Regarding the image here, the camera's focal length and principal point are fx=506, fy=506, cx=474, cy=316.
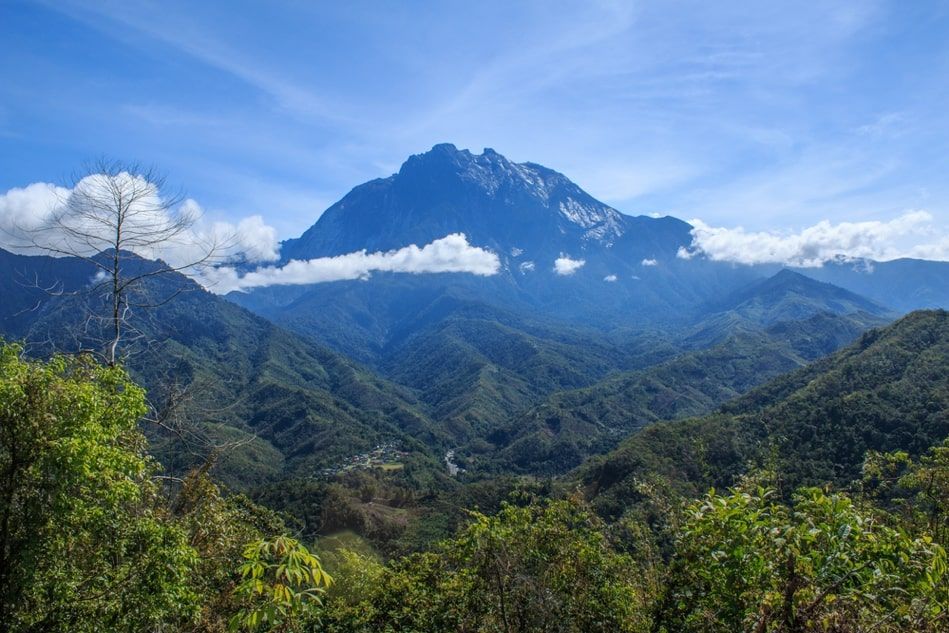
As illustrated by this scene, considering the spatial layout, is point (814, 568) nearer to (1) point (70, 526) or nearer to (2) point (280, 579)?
(2) point (280, 579)

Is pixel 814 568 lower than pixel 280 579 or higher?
higher

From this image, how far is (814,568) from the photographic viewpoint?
4852 millimetres

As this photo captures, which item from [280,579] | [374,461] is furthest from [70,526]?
[374,461]

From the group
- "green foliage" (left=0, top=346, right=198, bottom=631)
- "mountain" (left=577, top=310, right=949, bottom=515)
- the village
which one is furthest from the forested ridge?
the village

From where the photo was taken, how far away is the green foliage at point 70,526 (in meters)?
7.88

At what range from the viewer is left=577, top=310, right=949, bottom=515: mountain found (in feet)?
248

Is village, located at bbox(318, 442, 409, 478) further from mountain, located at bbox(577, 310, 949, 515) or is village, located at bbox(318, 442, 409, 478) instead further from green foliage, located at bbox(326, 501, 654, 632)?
green foliage, located at bbox(326, 501, 654, 632)

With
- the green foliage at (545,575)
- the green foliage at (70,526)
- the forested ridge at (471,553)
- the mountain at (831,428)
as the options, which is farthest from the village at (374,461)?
the green foliage at (70,526)

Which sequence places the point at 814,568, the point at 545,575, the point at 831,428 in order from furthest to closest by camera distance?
1. the point at 831,428
2. the point at 545,575
3. the point at 814,568

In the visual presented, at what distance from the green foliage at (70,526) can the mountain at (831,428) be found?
2545 inches

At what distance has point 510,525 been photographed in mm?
11492

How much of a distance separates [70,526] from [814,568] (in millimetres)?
10528

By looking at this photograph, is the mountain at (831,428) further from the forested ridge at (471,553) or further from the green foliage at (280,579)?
the green foliage at (280,579)

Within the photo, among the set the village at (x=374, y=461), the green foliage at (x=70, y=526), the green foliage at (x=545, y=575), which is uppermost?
the green foliage at (x=70, y=526)
